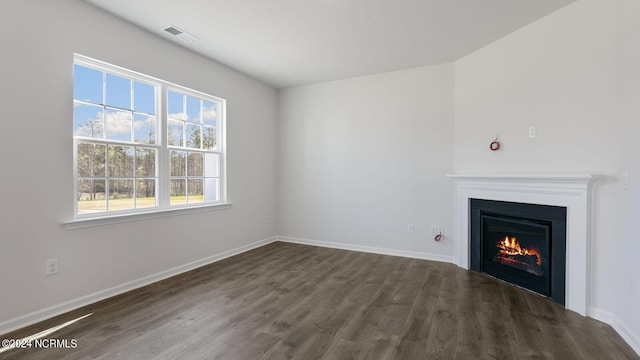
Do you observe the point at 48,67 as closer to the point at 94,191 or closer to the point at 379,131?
the point at 94,191

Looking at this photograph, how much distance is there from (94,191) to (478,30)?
428cm

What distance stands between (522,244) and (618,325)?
97cm

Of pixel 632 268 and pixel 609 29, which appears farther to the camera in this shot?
pixel 609 29

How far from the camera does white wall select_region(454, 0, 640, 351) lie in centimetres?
212

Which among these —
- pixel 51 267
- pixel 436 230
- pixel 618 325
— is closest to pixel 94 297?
pixel 51 267

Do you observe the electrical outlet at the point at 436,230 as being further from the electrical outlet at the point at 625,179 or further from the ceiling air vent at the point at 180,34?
the ceiling air vent at the point at 180,34

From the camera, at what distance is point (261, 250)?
4.53 meters

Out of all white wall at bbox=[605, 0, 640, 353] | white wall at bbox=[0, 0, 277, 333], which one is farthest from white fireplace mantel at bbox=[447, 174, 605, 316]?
white wall at bbox=[0, 0, 277, 333]

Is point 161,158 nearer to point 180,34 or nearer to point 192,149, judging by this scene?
point 192,149

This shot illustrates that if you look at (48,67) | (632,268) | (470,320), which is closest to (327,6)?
(48,67)

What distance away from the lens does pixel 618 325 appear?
7.16 ft

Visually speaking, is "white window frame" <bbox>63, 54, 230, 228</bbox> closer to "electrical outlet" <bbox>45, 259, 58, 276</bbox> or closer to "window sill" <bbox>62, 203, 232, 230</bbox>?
"window sill" <bbox>62, 203, 232, 230</bbox>

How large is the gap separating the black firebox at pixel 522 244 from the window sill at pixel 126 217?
3502 millimetres

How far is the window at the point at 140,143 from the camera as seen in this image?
2.67 metres
